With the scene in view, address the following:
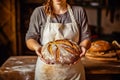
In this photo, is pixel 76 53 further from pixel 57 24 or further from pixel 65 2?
pixel 65 2

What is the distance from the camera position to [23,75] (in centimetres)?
205

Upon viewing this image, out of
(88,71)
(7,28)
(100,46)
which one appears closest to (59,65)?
(88,71)

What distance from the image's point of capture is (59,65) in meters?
1.75

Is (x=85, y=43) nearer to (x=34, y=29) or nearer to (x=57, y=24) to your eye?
(x=57, y=24)

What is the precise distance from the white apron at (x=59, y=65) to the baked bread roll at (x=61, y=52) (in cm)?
5

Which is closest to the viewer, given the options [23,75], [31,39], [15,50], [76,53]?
[76,53]

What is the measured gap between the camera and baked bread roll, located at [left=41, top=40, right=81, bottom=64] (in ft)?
5.68

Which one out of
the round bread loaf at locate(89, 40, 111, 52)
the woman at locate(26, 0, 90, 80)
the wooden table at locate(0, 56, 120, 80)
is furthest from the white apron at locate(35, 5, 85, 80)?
the round bread loaf at locate(89, 40, 111, 52)

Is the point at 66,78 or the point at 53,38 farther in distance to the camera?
the point at 53,38

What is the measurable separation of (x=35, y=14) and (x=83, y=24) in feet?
1.18

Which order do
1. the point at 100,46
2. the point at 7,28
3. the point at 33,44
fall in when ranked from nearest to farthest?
1. the point at 33,44
2. the point at 100,46
3. the point at 7,28

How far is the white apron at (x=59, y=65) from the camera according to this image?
177 cm

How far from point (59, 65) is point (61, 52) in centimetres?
9

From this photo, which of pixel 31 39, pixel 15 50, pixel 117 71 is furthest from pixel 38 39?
pixel 15 50
